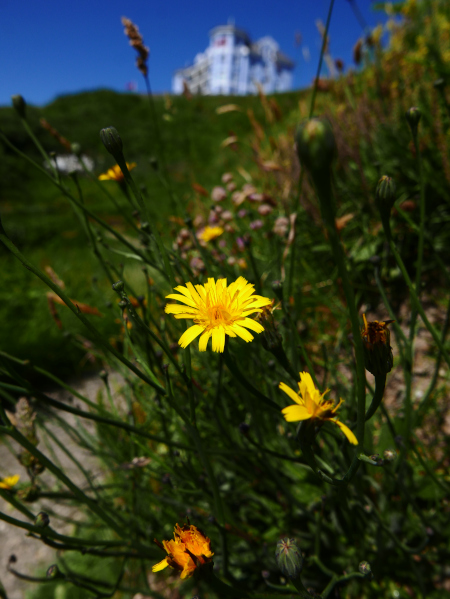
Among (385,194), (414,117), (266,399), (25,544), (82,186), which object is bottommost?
(25,544)

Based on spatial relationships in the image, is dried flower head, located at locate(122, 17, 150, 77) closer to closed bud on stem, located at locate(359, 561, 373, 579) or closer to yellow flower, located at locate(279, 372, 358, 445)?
yellow flower, located at locate(279, 372, 358, 445)

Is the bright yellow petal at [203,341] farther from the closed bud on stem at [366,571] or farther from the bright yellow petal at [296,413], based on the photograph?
the closed bud on stem at [366,571]

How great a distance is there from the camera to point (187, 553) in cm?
45

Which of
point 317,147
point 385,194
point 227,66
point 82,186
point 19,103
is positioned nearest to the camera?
point 317,147

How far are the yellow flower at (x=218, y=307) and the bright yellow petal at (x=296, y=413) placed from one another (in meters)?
0.11

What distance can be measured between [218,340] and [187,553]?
25cm

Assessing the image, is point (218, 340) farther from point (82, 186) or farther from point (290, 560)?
point (82, 186)

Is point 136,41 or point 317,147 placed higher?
point 136,41

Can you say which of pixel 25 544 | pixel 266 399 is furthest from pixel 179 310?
pixel 25 544

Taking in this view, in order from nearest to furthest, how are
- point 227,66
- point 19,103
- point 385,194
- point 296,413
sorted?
point 296,413 → point 385,194 → point 19,103 → point 227,66

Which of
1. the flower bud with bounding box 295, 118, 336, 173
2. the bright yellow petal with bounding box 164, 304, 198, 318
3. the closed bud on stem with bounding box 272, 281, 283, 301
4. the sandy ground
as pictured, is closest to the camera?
the flower bud with bounding box 295, 118, 336, 173

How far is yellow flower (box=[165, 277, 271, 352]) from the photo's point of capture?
0.50 m

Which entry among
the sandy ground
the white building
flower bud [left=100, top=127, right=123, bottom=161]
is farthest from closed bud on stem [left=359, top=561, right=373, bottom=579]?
the white building

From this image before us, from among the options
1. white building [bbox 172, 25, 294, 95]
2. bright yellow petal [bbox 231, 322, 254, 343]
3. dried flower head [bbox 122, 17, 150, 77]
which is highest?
white building [bbox 172, 25, 294, 95]
